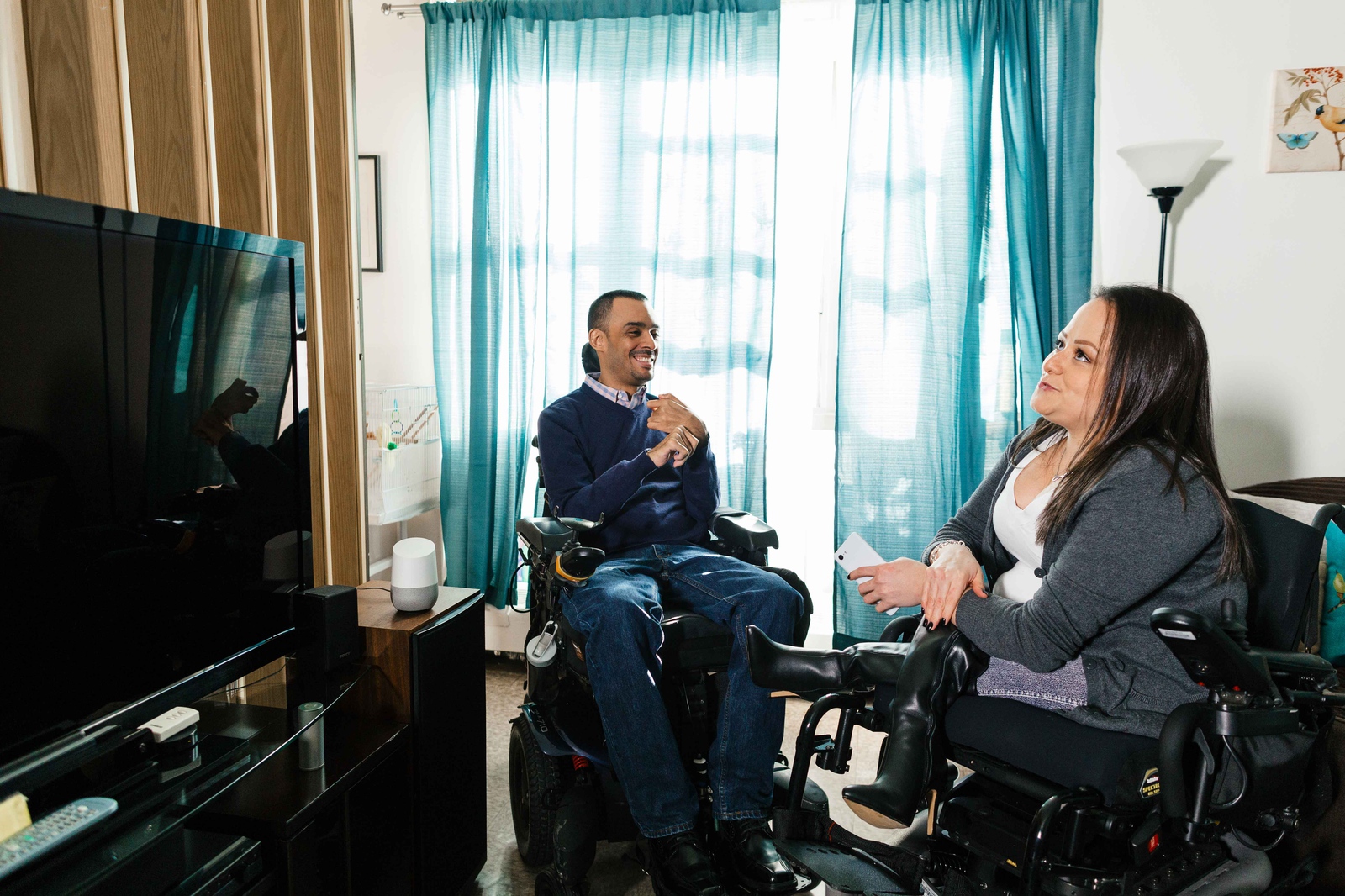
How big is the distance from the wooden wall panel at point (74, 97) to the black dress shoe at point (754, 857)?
1.63m

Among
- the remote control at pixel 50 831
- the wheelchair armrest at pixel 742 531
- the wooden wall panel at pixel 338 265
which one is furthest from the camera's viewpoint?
the wheelchair armrest at pixel 742 531

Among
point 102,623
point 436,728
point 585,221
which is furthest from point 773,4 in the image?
point 102,623

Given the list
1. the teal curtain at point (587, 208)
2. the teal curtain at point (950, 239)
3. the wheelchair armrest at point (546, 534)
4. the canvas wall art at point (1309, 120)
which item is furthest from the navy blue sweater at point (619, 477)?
the canvas wall art at point (1309, 120)

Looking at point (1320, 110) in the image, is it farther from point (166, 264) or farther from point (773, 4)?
point (166, 264)

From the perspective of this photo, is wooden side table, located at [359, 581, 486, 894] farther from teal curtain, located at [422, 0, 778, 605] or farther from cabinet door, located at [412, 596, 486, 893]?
teal curtain, located at [422, 0, 778, 605]

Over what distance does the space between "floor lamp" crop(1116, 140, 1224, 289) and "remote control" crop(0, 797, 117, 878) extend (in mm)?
2635

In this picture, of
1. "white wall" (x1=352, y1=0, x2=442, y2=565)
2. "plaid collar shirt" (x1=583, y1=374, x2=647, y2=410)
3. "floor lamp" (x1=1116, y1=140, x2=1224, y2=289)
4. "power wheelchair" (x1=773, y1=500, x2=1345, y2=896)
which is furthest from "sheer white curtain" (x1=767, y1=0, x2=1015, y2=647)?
"power wheelchair" (x1=773, y1=500, x2=1345, y2=896)

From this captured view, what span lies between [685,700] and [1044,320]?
1.78 meters

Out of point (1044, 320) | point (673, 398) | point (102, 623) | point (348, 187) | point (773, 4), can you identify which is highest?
point (773, 4)

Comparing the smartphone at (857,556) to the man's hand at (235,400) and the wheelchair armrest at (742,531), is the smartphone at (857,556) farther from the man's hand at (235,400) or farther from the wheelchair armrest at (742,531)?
the man's hand at (235,400)

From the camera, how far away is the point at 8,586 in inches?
39.6

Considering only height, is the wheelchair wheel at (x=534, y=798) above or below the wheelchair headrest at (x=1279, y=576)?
below

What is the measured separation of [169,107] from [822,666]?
Answer: 4.92ft

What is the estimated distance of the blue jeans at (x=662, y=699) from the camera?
175 centimetres
